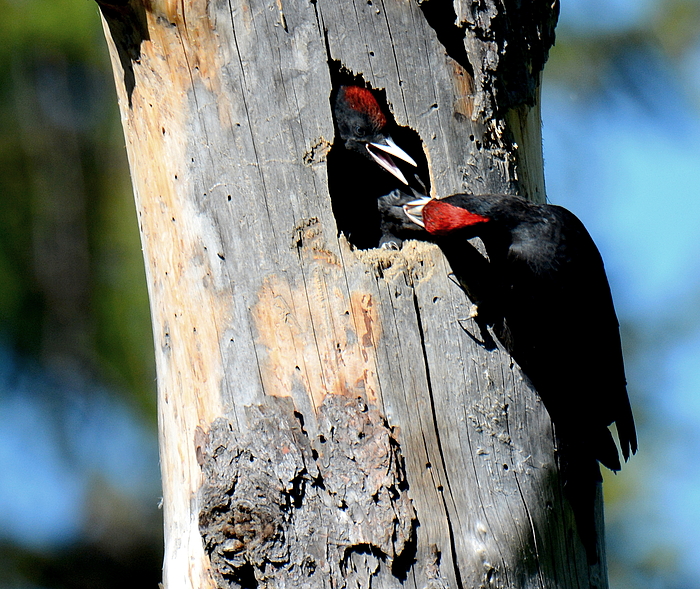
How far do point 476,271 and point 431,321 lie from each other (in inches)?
10.0

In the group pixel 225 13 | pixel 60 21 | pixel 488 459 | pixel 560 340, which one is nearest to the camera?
pixel 488 459

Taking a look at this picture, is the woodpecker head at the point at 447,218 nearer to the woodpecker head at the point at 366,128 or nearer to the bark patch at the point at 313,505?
the woodpecker head at the point at 366,128

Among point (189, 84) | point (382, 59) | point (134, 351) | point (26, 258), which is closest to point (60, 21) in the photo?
point (26, 258)

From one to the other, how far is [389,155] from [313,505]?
1.38m

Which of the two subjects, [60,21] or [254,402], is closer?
[254,402]

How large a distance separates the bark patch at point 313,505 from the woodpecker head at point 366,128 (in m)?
0.98

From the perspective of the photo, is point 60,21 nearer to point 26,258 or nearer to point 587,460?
point 26,258

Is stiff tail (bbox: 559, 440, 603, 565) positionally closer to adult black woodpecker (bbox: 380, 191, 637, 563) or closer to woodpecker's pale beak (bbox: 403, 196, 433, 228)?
adult black woodpecker (bbox: 380, 191, 637, 563)

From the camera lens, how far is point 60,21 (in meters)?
4.30

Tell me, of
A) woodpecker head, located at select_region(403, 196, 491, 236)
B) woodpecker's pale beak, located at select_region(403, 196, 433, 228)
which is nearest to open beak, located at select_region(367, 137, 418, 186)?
woodpecker's pale beak, located at select_region(403, 196, 433, 228)

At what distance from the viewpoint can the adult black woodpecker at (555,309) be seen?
2295mm

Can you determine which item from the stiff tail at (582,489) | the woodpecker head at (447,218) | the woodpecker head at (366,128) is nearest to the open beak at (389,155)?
the woodpecker head at (366,128)

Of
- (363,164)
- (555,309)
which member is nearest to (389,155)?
(363,164)

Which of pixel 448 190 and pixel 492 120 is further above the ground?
pixel 492 120
